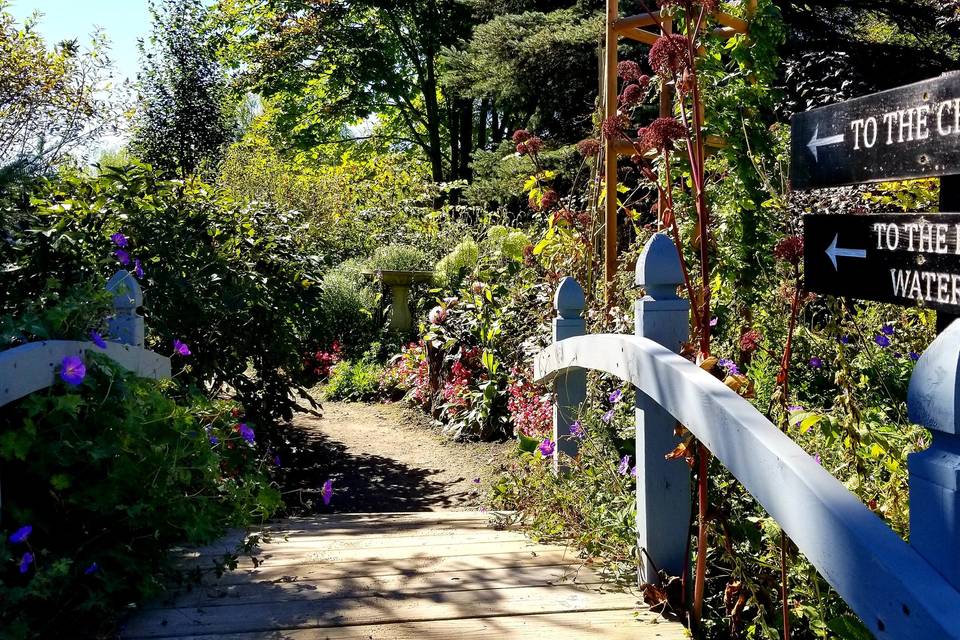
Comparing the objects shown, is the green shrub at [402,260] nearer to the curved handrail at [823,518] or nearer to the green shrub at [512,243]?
the green shrub at [512,243]

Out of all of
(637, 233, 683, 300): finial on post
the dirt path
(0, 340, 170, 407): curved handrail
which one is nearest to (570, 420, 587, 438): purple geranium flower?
(637, 233, 683, 300): finial on post

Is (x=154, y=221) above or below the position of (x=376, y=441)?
above

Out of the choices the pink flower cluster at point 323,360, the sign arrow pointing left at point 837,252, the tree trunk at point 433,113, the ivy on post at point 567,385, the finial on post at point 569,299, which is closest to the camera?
the sign arrow pointing left at point 837,252

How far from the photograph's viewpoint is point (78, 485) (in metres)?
2.33

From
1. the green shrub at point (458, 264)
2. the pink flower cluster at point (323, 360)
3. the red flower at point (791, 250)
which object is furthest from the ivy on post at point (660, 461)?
the green shrub at point (458, 264)

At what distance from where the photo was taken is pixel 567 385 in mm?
3779

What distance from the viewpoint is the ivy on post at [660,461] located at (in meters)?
2.39

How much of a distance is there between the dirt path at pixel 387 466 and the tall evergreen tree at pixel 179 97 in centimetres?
1054

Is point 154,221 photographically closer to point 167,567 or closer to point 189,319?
point 189,319

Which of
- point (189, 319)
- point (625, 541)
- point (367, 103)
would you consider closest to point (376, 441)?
point (189, 319)

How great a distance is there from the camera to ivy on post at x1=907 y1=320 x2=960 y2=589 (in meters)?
0.96

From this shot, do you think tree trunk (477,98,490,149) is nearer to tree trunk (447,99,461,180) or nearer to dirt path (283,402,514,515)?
tree trunk (447,99,461,180)

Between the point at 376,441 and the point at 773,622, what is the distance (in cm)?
589

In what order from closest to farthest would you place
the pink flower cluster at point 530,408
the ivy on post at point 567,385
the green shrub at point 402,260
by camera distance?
the ivy on post at point 567,385
the pink flower cluster at point 530,408
the green shrub at point 402,260
